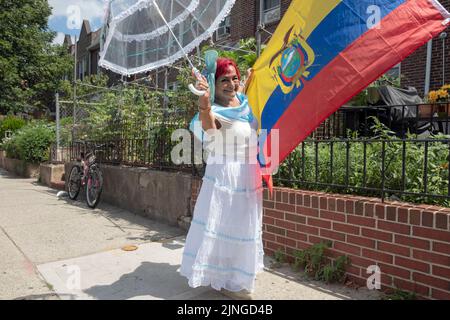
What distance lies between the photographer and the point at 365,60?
7.60 ft

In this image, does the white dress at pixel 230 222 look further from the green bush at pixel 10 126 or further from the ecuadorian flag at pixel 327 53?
the green bush at pixel 10 126

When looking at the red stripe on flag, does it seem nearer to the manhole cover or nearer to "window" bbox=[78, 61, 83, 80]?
the manhole cover

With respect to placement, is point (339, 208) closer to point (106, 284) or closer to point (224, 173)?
point (224, 173)

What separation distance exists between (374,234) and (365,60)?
1.32 metres

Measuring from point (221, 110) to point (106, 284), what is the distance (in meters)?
1.79

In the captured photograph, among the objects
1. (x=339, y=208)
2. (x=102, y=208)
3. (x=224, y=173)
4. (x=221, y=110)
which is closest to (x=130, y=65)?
(x=221, y=110)

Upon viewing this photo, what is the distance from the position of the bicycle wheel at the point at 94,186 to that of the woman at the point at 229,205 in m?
4.25

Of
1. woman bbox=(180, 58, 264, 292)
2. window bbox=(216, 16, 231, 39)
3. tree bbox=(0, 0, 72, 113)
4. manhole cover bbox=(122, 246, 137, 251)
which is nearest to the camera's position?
woman bbox=(180, 58, 264, 292)

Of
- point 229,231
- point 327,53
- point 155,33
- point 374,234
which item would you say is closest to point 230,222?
point 229,231

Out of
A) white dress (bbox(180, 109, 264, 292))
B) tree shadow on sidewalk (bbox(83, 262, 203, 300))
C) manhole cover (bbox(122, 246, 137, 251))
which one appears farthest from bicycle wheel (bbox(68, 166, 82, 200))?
white dress (bbox(180, 109, 264, 292))

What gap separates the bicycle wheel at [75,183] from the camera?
7.48 metres

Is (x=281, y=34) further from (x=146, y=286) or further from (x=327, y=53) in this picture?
(x=146, y=286)

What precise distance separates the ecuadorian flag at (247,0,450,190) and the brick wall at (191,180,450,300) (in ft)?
2.47

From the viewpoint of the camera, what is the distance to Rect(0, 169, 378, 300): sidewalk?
305 centimetres
